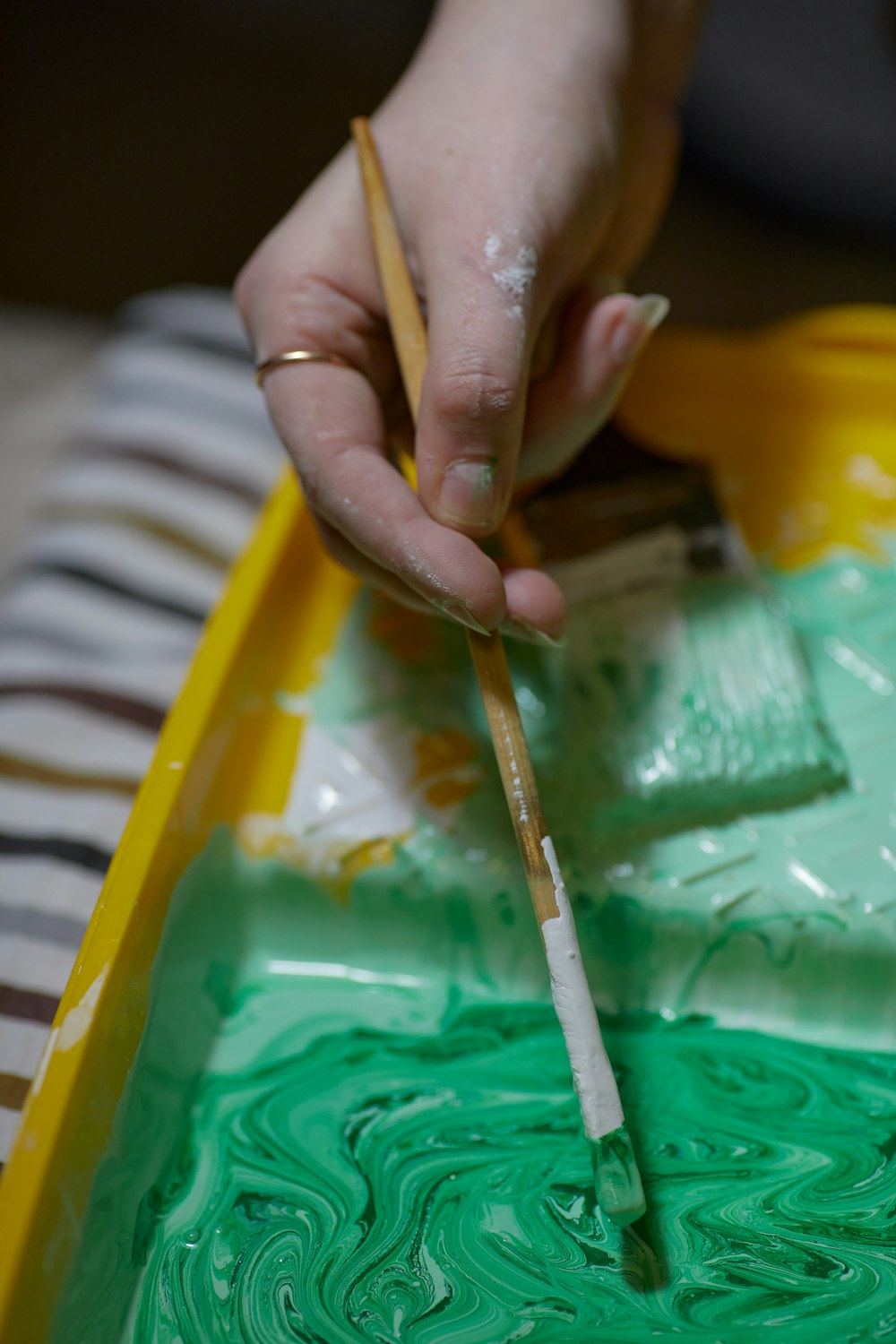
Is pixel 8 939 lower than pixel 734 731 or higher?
lower

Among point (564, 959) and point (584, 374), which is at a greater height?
point (584, 374)

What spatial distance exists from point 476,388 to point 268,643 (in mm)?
281

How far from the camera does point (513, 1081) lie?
650 mm

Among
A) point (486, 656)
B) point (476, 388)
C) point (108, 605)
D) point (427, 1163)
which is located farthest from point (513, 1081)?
point (108, 605)

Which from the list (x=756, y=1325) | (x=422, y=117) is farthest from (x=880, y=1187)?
(x=422, y=117)

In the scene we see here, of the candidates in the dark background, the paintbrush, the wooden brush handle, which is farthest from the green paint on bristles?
the dark background

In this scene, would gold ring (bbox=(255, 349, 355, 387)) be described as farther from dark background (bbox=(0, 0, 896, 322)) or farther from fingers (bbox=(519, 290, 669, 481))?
dark background (bbox=(0, 0, 896, 322))

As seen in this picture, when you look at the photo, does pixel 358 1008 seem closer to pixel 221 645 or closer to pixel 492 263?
pixel 221 645

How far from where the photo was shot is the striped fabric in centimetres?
79

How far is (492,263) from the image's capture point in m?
0.64

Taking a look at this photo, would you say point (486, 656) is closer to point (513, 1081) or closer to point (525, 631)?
point (525, 631)

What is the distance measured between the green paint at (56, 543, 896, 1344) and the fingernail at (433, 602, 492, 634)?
0.16 m

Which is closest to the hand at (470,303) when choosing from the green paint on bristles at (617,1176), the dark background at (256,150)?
the green paint on bristles at (617,1176)

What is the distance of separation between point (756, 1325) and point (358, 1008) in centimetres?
27
